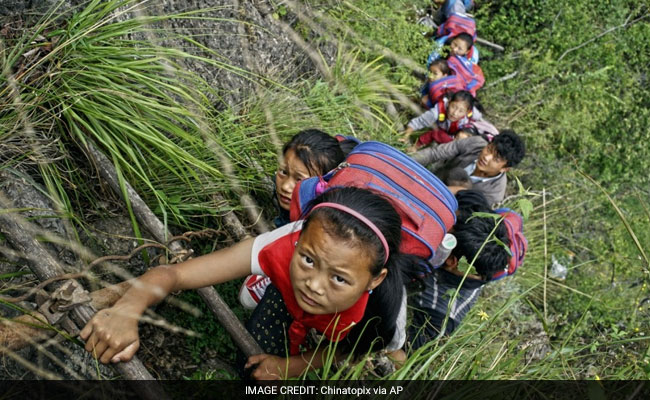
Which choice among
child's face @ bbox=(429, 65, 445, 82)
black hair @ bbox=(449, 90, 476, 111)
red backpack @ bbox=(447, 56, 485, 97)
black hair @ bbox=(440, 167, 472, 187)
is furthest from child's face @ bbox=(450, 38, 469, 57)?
black hair @ bbox=(440, 167, 472, 187)

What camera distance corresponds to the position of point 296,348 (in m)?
2.26

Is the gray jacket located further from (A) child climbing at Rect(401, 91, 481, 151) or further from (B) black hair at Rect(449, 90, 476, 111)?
(B) black hair at Rect(449, 90, 476, 111)

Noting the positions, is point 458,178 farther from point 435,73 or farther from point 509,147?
point 435,73

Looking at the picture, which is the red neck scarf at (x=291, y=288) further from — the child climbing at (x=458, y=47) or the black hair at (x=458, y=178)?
the child climbing at (x=458, y=47)

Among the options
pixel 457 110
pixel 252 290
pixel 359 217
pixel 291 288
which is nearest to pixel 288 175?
pixel 252 290

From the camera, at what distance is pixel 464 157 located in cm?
432

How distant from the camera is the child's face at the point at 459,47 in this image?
544 cm

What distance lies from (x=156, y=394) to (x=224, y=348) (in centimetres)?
118

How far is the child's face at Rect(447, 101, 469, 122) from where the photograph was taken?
4727 millimetres

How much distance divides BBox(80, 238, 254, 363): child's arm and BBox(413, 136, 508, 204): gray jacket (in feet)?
8.82

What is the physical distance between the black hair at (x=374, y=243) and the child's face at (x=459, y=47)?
3.94 meters

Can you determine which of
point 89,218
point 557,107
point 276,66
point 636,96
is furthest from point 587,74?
point 89,218

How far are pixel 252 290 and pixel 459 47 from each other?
4049 millimetres

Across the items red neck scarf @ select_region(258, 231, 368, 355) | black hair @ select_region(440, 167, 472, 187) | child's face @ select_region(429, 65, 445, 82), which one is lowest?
black hair @ select_region(440, 167, 472, 187)
